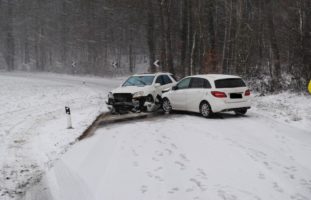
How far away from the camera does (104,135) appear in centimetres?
1152

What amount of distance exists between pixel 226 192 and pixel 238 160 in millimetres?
2001

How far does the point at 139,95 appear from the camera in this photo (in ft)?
53.2

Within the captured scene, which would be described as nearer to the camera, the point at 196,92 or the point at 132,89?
the point at 196,92

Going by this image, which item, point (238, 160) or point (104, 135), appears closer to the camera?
point (238, 160)

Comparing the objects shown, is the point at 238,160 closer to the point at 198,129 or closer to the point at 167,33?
the point at 198,129

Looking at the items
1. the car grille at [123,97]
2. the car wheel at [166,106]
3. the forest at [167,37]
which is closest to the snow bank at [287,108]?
the forest at [167,37]

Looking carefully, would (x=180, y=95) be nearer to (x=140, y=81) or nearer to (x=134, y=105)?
(x=134, y=105)

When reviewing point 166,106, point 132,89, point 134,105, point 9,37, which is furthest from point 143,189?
point 9,37

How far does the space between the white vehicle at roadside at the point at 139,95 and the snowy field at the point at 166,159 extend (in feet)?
6.51

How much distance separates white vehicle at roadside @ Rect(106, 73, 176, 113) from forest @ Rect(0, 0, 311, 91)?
6.47 m

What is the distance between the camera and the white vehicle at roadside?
16.2 meters

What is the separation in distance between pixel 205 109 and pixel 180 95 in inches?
66.8

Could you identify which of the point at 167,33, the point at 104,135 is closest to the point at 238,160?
the point at 104,135

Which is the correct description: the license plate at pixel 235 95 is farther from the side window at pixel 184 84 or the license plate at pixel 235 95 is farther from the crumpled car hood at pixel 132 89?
the crumpled car hood at pixel 132 89
